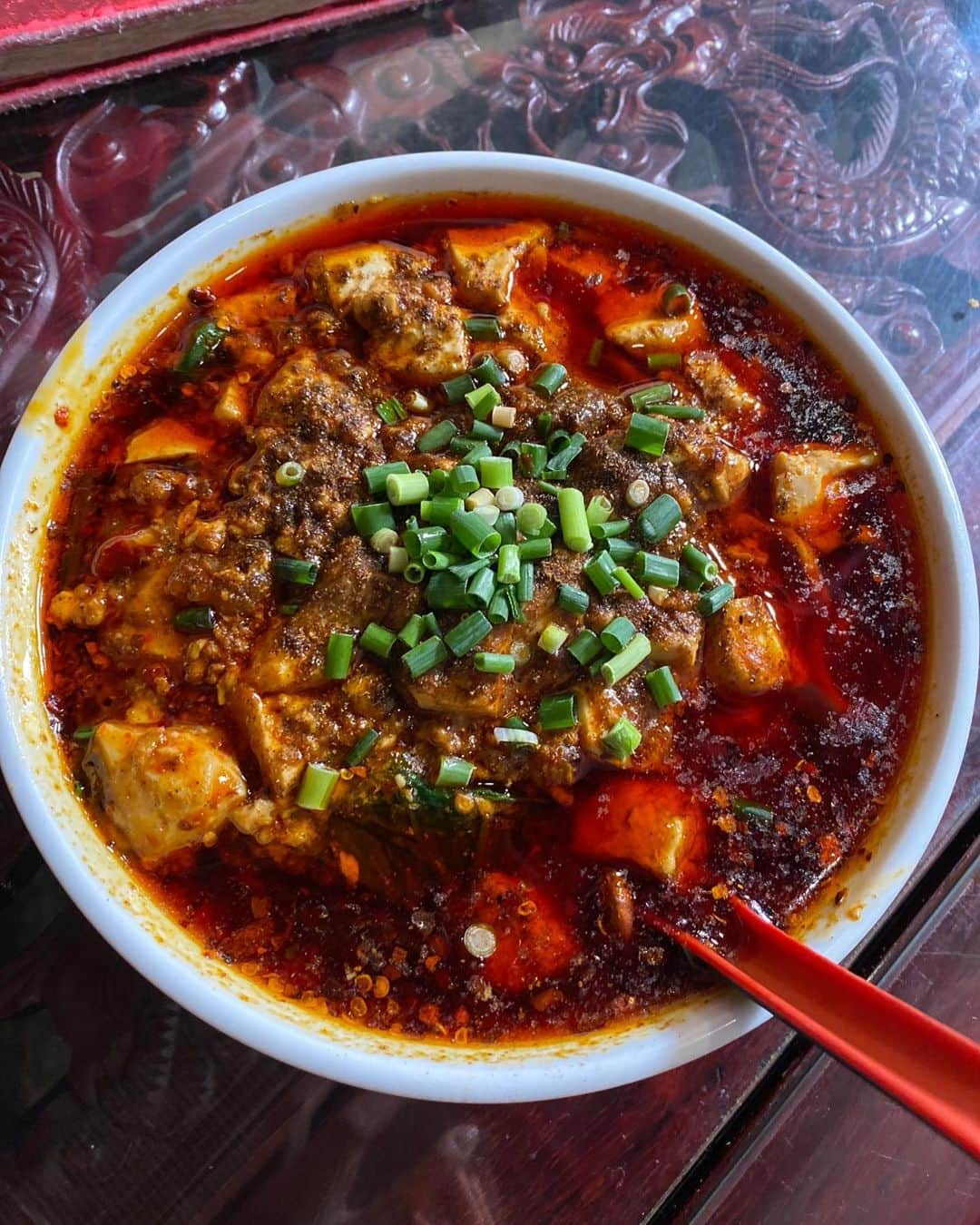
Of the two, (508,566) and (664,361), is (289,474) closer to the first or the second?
(508,566)

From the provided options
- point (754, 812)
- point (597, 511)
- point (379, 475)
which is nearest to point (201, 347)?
point (379, 475)

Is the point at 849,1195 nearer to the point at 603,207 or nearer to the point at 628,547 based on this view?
the point at 628,547

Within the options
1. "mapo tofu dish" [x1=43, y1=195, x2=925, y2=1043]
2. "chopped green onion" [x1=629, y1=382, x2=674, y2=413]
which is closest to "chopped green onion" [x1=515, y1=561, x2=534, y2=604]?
"mapo tofu dish" [x1=43, y1=195, x2=925, y2=1043]

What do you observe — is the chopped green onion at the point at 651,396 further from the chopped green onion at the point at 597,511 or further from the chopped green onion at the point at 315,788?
the chopped green onion at the point at 315,788

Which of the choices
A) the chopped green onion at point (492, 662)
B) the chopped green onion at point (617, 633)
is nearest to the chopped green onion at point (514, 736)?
the chopped green onion at point (492, 662)

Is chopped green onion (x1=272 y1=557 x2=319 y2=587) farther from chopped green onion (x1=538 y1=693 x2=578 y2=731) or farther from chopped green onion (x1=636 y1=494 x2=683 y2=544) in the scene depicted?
chopped green onion (x1=636 y1=494 x2=683 y2=544)
